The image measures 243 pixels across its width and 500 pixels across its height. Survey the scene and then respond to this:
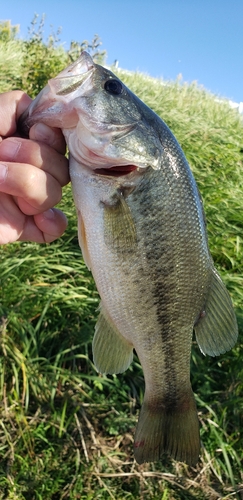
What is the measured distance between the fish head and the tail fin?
999 mm

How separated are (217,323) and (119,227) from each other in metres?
0.58

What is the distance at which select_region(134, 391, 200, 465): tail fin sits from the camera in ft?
5.89

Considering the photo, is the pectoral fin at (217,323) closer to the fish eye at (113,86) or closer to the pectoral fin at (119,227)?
the pectoral fin at (119,227)

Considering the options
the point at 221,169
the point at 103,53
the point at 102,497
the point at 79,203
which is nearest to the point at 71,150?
the point at 79,203

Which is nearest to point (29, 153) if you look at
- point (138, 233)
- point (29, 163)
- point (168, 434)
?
point (29, 163)

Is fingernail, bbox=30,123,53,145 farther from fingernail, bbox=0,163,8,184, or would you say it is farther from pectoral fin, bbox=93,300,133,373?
pectoral fin, bbox=93,300,133,373

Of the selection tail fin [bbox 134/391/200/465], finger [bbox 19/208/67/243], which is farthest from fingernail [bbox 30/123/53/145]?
tail fin [bbox 134/391/200/465]

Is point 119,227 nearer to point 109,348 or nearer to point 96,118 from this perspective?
point 96,118

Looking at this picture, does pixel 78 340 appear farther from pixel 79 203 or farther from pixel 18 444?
pixel 79 203

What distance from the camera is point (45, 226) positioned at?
74.0 inches

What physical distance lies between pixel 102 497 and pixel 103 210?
194 centimetres

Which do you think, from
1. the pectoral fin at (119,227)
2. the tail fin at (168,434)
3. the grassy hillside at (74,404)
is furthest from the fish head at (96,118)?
the grassy hillside at (74,404)

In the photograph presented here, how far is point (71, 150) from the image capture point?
1542mm

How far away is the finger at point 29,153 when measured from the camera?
1.61 m
